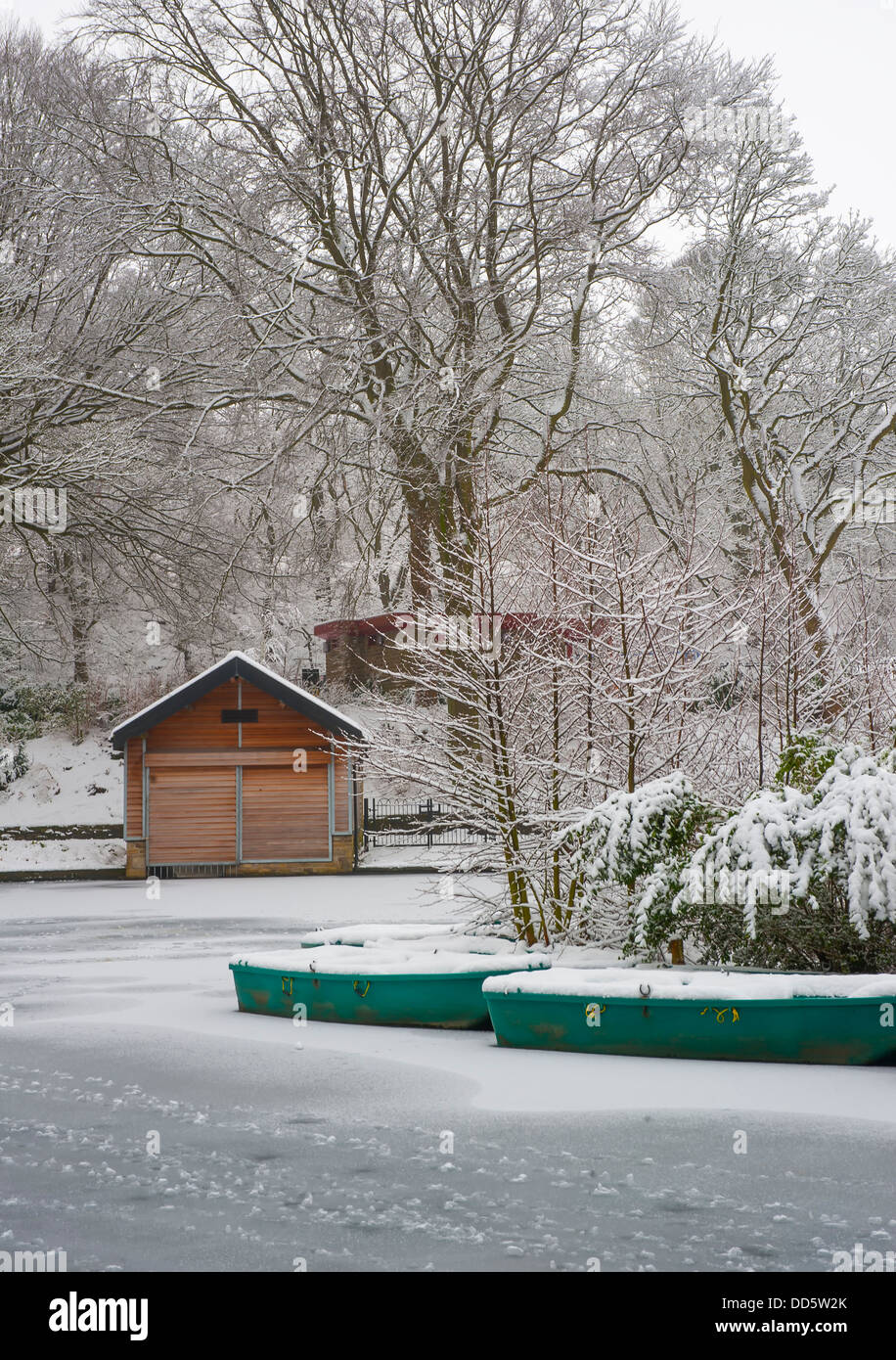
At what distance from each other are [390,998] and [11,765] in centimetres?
2866

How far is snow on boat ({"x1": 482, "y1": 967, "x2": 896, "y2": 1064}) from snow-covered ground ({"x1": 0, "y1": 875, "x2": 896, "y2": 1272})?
17cm

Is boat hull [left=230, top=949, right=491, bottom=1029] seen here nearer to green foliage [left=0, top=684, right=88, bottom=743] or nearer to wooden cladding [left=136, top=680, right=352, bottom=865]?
wooden cladding [left=136, top=680, right=352, bottom=865]

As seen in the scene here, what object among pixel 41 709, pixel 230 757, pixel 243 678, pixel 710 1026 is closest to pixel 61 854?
pixel 230 757

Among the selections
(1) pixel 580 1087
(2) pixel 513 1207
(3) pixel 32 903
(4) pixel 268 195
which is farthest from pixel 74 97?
(2) pixel 513 1207

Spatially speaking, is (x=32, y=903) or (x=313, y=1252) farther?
(x=32, y=903)

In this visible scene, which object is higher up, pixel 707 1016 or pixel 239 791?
pixel 239 791

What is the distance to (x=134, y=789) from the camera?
2978cm

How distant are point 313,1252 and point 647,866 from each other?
223 inches

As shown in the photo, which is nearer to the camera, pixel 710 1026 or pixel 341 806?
pixel 710 1026

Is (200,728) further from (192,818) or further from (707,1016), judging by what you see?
(707,1016)

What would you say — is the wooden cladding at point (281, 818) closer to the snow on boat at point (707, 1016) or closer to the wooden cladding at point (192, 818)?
the wooden cladding at point (192, 818)

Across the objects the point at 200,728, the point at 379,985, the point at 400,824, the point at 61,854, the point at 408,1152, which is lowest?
the point at 408,1152

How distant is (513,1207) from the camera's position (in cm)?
596
